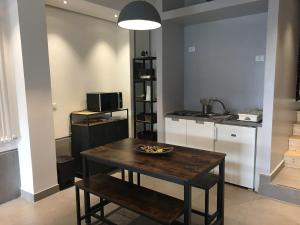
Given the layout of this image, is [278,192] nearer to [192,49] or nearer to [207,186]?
[207,186]

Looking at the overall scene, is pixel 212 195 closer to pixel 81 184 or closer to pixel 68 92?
pixel 81 184

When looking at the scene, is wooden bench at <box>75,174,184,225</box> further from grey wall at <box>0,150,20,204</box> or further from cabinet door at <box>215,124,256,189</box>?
cabinet door at <box>215,124,256,189</box>

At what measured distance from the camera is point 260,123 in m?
3.10

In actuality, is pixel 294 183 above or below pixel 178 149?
below

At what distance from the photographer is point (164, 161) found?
215 centimetres

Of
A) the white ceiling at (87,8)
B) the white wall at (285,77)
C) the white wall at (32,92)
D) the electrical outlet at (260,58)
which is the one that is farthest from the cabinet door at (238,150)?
the white ceiling at (87,8)

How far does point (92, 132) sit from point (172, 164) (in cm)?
198

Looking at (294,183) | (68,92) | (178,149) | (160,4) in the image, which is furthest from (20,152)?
(294,183)

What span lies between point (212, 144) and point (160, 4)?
2.21 meters

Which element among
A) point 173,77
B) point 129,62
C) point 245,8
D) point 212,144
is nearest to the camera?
point 245,8

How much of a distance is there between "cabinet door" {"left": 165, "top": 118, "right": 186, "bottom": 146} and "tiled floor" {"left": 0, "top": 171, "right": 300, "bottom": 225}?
840 mm

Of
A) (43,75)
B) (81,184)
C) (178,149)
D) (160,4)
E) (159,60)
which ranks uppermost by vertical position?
(160,4)


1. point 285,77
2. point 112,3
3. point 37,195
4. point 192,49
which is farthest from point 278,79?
point 37,195

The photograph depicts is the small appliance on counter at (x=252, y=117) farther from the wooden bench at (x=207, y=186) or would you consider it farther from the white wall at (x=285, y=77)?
the wooden bench at (x=207, y=186)
